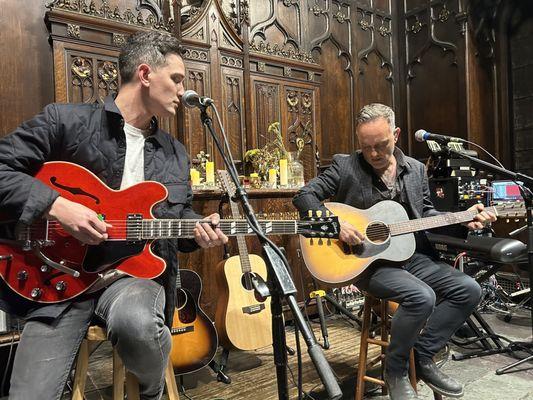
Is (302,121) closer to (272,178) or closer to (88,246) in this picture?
(272,178)

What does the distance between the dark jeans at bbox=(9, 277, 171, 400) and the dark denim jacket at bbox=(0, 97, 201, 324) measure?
8 centimetres

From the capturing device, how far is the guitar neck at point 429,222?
2.40m

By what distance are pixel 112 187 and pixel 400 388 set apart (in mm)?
1721

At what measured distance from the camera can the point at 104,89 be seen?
3586 millimetres

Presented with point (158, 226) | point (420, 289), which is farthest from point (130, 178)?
point (420, 289)

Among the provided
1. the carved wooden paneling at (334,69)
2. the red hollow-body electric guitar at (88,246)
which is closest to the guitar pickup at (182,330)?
the red hollow-body electric guitar at (88,246)

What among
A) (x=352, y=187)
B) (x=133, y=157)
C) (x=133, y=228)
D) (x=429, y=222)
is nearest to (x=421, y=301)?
(x=429, y=222)

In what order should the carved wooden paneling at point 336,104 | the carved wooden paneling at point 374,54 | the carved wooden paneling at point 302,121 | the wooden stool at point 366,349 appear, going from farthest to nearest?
1. the carved wooden paneling at point 374,54
2. the carved wooden paneling at point 336,104
3. the carved wooden paneling at point 302,121
4. the wooden stool at point 366,349

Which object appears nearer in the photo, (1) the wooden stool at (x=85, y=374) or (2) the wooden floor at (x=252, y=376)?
(1) the wooden stool at (x=85, y=374)

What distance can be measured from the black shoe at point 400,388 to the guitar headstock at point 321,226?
98cm

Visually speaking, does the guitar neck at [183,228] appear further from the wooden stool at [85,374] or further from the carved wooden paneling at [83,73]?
the carved wooden paneling at [83,73]

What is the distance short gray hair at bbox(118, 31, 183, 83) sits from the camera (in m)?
1.94

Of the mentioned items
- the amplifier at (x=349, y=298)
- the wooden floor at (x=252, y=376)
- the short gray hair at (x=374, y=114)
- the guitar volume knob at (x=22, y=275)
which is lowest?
the wooden floor at (x=252, y=376)

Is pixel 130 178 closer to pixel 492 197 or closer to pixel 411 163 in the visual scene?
pixel 411 163
